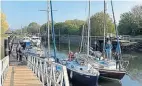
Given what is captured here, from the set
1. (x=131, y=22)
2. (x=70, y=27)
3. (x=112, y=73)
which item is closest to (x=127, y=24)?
(x=131, y=22)

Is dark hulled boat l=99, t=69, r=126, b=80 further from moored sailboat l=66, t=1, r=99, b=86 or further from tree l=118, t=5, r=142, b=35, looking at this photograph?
tree l=118, t=5, r=142, b=35

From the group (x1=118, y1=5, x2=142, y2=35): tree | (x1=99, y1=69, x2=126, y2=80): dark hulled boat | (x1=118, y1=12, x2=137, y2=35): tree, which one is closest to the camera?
(x1=99, y1=69, x2=126, y2=80): dark hulled boat

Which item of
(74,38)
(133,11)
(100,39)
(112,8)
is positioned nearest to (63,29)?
(74,38)

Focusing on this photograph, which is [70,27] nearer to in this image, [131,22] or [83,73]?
[131,22]

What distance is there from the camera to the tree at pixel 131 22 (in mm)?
82562

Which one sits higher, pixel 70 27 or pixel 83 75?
pixel 70 27

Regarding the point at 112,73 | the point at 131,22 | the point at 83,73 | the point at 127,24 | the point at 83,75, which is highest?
the point at 131,22

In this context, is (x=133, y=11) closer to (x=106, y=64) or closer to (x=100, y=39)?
(x=100, y=39)

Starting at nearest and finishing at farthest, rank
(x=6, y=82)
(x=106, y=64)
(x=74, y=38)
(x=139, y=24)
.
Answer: (x=6, y=82), (x=106, y=64), (x=139, y=24), (x=74, y=38)

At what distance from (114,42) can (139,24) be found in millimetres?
20263

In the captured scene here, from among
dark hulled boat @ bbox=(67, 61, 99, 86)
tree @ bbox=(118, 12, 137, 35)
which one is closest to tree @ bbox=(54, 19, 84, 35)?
tree @ bbox=(118, 12, 137, 35)

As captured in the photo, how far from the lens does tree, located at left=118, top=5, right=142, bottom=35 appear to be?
82.6 m

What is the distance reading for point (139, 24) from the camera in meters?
81.8

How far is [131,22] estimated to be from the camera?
84000mm
